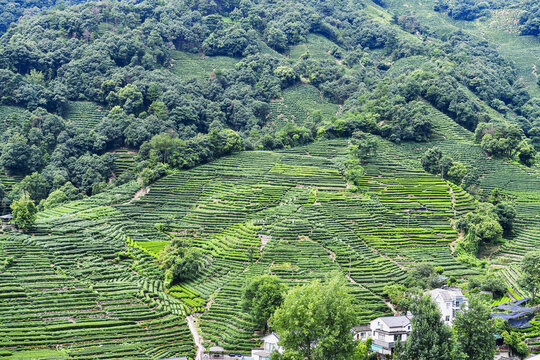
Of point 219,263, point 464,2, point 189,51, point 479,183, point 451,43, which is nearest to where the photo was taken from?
point 219,263

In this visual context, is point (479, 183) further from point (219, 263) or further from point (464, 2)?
point (464, 2)

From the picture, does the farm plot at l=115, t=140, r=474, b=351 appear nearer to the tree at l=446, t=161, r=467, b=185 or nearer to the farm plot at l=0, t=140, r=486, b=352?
the farm plot at l=0, t=140, r=486, b=352

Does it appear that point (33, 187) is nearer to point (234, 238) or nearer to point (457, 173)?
point (234, 238)

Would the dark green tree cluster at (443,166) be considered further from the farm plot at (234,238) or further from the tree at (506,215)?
the tree at (506,215)

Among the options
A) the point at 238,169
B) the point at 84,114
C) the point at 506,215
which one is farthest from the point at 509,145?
the point at 84,114

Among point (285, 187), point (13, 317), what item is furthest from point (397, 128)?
point (13, 317)

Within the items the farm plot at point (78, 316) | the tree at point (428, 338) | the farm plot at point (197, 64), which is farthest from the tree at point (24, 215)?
the farm plot at point (197, 64)

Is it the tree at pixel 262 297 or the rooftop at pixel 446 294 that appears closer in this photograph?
the tree at pixel 262 297
